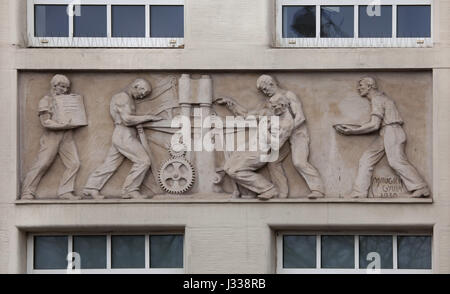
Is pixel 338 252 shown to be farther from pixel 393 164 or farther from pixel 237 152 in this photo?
pixel 237 152

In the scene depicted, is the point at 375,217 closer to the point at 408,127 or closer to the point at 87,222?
the point at 408,127

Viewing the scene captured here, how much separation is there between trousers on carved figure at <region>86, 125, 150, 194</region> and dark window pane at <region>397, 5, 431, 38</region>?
12.1ft

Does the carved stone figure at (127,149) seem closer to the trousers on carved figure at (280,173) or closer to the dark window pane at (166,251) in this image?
the dark window pane at (166,251)

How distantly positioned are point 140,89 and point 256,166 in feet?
5.85

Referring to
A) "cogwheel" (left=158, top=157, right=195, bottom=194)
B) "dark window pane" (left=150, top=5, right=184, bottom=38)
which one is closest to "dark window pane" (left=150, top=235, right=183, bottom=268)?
"cogwheel" (left=158, top=157, right=195, bottom=194)

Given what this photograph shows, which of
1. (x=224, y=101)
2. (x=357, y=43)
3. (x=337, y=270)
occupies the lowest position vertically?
(x=337, y=270)

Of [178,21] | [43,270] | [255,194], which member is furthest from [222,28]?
[43,270]

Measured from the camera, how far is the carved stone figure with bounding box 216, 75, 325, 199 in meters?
20.9

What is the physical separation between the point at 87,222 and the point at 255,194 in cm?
217

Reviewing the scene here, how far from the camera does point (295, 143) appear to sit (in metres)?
20.9

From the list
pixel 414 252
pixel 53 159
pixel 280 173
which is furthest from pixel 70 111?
pixel 414 252

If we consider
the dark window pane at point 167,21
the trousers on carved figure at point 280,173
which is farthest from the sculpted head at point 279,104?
the dark window pane at point 167,21

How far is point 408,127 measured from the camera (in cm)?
2097
